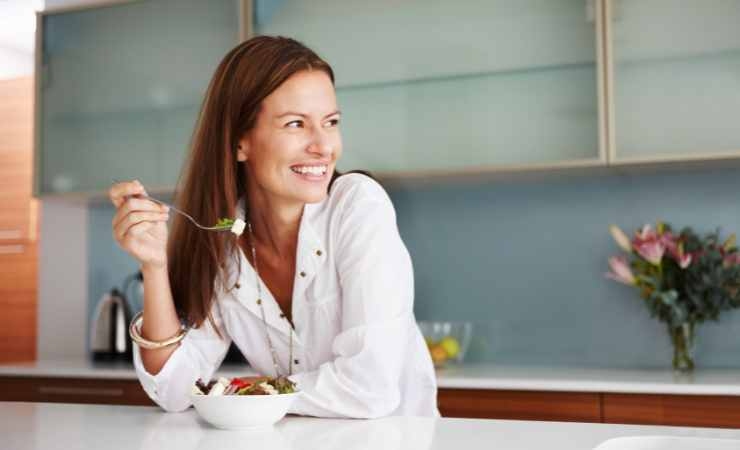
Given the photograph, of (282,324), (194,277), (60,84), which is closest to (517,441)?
(282,324)

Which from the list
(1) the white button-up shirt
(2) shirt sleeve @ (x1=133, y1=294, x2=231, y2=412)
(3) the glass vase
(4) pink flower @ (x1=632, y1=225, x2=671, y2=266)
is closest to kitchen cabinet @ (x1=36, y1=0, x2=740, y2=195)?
(4) pink flower @ (x1=632, y1=225, x2=671, y2=266)

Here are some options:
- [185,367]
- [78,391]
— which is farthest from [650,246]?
[78,391]

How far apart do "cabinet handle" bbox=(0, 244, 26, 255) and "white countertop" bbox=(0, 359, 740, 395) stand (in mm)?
878

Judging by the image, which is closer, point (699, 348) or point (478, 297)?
point (699, 348)

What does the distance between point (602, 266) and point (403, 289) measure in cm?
151

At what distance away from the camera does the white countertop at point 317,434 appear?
1.08 m

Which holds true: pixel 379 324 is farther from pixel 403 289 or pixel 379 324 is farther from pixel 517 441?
pixel 517 441

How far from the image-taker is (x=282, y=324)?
1.61 metres

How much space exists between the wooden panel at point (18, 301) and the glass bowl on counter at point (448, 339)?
1.80 m

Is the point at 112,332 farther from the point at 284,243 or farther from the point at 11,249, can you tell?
the point at 284,243

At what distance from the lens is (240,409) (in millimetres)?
1208

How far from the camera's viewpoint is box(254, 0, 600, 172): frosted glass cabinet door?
8.77 feet

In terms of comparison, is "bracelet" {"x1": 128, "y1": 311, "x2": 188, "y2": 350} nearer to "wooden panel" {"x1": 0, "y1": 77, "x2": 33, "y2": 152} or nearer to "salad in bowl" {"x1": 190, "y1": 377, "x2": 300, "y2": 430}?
"salad in bowl" {"x1": 190, "y1": 377, "x2": 300, "y2": 430}

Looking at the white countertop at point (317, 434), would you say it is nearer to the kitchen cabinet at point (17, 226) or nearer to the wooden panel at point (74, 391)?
the wooden panel at point (74, 391)
